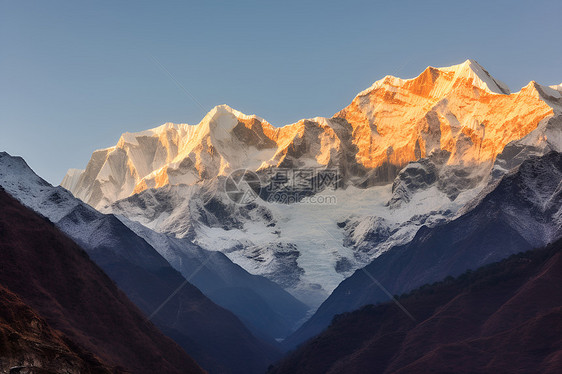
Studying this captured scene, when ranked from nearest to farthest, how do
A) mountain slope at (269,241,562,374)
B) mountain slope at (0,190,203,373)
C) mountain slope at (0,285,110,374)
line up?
mountain slope at (0,285,110,374) → mountain slope at (0,190,203,373) → mountain slope at (269,241,562,374)

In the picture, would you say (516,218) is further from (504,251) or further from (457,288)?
(457,288)

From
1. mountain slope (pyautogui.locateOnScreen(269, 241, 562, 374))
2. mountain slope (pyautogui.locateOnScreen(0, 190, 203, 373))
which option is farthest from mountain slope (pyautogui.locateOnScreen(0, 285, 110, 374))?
mountain slope (pyautogui.locateOnScreen(269, 241, 562, 374))

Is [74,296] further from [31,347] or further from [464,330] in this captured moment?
[464,330]

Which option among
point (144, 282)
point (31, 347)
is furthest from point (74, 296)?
point (144, 282)

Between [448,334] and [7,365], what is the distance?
78.8 m

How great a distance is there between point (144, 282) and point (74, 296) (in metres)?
69.3

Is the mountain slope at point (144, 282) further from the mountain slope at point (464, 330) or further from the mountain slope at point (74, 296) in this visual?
the mountain slope at point (74, 296)

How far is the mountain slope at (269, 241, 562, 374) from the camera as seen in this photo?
107 m

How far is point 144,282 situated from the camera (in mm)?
180250

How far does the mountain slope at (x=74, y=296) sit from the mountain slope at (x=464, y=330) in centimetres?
3004

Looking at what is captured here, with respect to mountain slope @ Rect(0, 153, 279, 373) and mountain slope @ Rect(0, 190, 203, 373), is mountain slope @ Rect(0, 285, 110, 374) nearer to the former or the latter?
mountain slope @ Rect(0, 190, 203, 373)

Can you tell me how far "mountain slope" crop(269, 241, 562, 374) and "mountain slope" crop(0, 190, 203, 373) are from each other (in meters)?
30.0

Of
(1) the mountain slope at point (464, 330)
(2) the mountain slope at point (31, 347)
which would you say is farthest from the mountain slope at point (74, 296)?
(1) the mountain slope at point (464, 330)

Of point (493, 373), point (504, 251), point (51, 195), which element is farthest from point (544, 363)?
point (51, 195)
